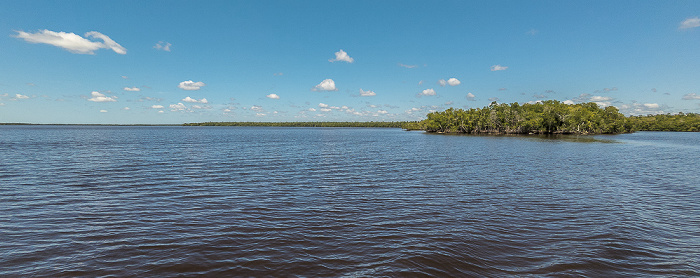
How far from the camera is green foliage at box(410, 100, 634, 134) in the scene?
14225 cm

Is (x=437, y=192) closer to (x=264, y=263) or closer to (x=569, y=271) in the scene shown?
(x=569, y=271)

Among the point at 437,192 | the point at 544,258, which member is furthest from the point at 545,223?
the point at 437,192

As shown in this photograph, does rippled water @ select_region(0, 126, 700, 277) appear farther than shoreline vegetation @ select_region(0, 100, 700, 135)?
No

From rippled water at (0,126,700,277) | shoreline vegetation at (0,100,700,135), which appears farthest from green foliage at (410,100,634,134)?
rippled water at (0,126,700,277)

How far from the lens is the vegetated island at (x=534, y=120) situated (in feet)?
467

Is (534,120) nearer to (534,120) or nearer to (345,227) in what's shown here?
(534,120)

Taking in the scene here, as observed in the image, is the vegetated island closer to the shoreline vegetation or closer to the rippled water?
the shoreline vegetation

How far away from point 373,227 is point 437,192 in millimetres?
8534

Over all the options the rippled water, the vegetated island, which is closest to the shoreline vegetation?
the vegetated island

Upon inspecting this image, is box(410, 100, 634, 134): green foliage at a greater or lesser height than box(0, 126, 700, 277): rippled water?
greater

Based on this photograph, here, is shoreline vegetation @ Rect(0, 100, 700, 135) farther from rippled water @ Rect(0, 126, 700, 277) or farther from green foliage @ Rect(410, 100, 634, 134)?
rippled water @ Rect(0, 126, 700, 277)

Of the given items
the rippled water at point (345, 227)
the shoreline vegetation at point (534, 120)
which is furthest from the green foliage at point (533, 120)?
the rippled water at point (345, 227)

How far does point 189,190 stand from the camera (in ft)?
66.0

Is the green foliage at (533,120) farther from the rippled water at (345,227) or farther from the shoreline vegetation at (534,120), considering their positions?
the rippled water at (345,227)
